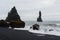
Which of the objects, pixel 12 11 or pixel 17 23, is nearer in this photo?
pixel 17 23

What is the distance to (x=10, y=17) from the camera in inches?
4222

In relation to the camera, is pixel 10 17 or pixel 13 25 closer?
pixel 13 25

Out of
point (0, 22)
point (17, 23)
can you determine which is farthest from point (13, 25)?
point (0, 22)

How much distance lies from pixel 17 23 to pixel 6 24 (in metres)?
5.98

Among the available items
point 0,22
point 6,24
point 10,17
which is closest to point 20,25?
point 6,24

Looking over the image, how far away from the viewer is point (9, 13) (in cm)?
11044

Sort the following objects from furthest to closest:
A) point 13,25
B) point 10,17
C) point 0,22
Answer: point 10,17
point 0,22
point 13,25

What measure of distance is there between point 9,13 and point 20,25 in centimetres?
2928

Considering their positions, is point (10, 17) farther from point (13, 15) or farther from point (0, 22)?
point (0, 22)

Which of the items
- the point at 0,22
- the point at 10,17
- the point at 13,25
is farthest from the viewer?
the point at 10,17

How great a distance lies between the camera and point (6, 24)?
8631 cm

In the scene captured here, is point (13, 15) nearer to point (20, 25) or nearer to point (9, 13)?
point (9, 13)

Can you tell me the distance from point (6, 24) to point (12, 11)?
24.6m

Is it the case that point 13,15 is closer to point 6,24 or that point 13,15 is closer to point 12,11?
point 12,11
